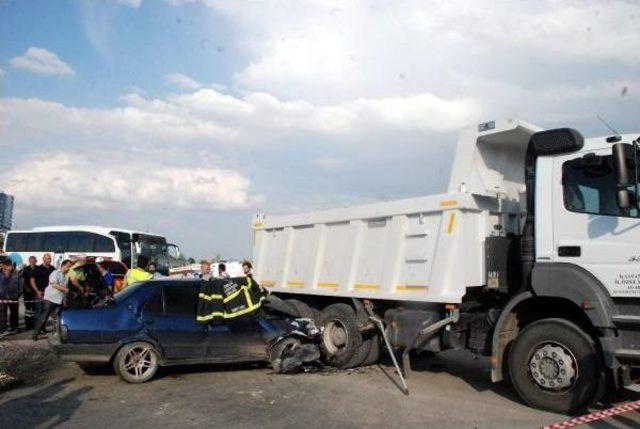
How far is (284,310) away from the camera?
9070 millimetres

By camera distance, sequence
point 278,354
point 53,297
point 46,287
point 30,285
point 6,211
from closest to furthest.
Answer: point 278,354, point 53,297, point 46,287, point 30,285, point 6,211

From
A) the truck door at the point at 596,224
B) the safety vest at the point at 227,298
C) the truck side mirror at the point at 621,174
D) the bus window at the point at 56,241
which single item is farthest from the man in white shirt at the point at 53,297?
the bus window at the point at 56,241

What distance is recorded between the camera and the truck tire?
9656 millimetres

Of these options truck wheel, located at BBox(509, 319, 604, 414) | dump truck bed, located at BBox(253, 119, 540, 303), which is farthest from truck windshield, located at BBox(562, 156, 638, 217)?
truck wheel, located at BBox(509, 319, 604, 414)

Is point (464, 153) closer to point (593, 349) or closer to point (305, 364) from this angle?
point (593, 349)

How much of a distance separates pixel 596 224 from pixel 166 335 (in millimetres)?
5489

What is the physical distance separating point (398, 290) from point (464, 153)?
2.04 m

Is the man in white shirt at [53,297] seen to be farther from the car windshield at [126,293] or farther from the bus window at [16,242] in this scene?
the bus window at [16,242]

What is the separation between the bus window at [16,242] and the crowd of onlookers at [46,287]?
1438 centimetres

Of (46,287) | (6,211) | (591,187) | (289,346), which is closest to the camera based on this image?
(591,187)

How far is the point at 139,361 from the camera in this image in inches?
311

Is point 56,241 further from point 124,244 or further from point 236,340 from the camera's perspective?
point 236,340

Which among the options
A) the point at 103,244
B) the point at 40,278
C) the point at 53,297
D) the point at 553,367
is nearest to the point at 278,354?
the point at 553,367

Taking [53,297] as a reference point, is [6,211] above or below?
above
